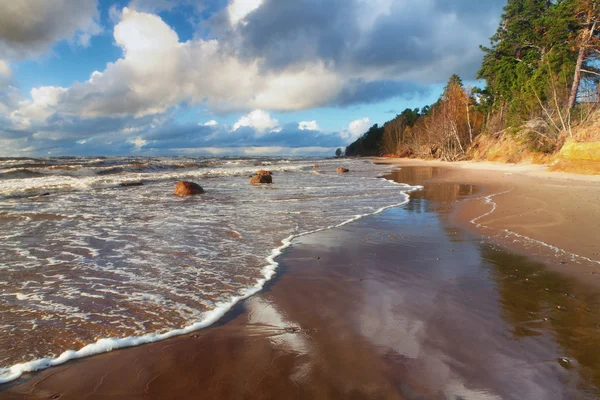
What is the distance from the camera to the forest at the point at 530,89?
23.8m

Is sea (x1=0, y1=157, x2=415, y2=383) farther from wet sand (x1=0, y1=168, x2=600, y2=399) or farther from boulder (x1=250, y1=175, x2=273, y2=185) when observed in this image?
boulder (x1=250, y1=175, x2=273, y2=185)

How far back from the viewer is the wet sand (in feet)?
6.88

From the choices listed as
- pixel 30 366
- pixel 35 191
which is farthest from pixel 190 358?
pixel 35 191

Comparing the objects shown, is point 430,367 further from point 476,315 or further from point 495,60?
point 495,60

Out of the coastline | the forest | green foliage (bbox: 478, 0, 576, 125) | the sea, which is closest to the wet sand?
the sea

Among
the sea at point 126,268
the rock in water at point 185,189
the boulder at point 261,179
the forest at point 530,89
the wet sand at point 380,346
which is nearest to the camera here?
the wet sand at point 380,346

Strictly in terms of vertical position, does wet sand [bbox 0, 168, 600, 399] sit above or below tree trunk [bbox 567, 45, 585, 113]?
below

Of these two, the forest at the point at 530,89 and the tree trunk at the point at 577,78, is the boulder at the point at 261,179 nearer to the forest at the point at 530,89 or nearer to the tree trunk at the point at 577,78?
the forest at the point at 530,89

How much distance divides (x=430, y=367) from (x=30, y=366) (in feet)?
9.27

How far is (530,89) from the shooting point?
2670 centimetres

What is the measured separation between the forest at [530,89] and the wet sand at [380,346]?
19906mm

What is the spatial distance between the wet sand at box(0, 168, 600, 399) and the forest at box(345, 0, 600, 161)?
19906 millimetres

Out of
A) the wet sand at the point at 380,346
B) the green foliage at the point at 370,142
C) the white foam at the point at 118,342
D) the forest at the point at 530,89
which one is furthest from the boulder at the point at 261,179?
the green foliage at the point at 370,142

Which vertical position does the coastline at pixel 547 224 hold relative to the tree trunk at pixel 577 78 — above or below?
below
